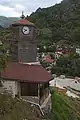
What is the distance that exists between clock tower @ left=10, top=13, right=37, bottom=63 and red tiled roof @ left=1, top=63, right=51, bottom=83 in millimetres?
1158

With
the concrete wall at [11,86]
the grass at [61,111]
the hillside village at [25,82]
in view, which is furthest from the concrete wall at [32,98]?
the grass at [61,111]

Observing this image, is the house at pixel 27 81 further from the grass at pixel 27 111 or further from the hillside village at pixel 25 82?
the grass at pixel 27 111

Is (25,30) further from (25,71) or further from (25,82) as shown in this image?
(25,82)

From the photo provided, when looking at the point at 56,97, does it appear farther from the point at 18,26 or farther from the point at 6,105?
the point at 6,105

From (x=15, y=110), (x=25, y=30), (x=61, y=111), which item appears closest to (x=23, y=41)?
(x=25, y=30)

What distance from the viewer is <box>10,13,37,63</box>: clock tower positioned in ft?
64.6

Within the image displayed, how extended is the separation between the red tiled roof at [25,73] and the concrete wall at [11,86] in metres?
0.27

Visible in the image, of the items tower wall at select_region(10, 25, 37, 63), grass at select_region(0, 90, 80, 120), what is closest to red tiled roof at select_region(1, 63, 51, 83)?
tower wall at select_region(10, 25, 37, 63)

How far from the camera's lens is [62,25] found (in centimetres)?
13212

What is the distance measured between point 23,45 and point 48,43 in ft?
272

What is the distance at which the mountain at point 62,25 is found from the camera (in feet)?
361

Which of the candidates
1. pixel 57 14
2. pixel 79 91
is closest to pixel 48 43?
pixel 57 14

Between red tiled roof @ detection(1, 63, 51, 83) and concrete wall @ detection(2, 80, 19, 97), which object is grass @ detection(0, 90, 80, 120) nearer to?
concrete wall @ detection(2, 80, 19, 97)

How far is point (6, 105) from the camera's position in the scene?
49.4ft
